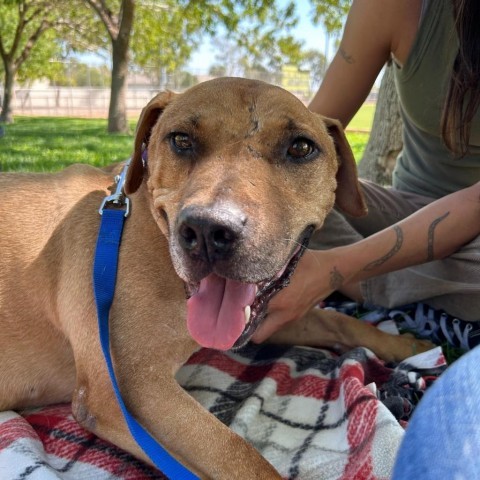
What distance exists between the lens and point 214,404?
2.67 m

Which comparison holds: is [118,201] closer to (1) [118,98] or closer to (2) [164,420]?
(2) [164,420]

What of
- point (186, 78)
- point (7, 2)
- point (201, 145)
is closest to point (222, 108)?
point (201, 145)

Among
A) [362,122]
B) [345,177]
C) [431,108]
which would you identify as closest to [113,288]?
[345,177]

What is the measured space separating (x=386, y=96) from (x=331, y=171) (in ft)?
13.0

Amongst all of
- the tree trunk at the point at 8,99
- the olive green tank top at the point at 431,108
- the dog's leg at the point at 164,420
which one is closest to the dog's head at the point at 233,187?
the dog's leg at the point at 164,420

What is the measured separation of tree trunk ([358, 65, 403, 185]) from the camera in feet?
20.3

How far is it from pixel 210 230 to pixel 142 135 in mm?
1092

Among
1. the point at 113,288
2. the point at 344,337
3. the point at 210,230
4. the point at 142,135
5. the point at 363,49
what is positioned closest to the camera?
the point at 210,230

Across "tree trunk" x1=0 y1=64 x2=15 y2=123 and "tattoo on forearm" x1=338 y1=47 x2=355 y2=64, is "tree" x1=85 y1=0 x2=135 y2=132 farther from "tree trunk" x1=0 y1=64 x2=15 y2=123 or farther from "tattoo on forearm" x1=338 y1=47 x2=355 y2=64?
"tattoo on forearm" x1=338 y1=47 x2=355 y2=64

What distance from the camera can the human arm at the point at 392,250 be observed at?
2967mm

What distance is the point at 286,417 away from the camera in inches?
102

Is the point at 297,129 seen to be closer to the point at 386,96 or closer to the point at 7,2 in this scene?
the point at 386,96

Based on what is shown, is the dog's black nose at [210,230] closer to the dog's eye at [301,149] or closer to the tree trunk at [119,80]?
the dog's eye at [301,149]

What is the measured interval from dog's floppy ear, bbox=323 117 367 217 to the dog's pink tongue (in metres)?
1.06
